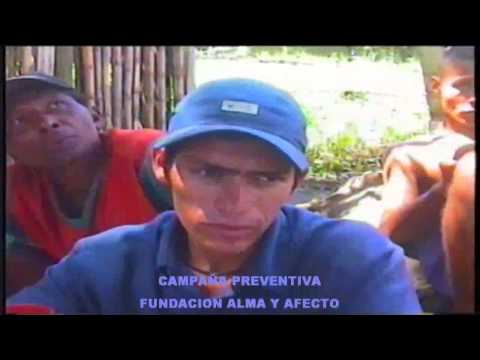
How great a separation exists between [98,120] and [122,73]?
0.80ft

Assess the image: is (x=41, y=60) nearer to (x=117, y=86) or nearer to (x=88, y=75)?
(x=88, y=75)

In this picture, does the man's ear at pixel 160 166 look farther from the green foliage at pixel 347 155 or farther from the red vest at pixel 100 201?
the green foliage at pixel 347 155

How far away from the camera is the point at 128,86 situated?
6523mm

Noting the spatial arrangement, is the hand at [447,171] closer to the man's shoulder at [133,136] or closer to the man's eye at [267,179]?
the man's eye at [267,179]

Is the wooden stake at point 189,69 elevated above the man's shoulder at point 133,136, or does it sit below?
above

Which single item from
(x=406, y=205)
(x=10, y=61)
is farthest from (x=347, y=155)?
(x=10, y=61)

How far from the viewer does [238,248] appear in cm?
654

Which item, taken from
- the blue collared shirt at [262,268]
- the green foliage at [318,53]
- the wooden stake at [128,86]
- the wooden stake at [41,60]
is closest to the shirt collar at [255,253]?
the blue collared shirt at [262,268]

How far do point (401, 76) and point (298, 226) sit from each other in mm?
837

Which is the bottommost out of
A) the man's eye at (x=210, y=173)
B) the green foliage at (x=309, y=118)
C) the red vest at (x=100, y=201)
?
the red vest at (x=100, y=201)

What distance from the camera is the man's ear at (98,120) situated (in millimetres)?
6504

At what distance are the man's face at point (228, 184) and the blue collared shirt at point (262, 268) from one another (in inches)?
3.4
